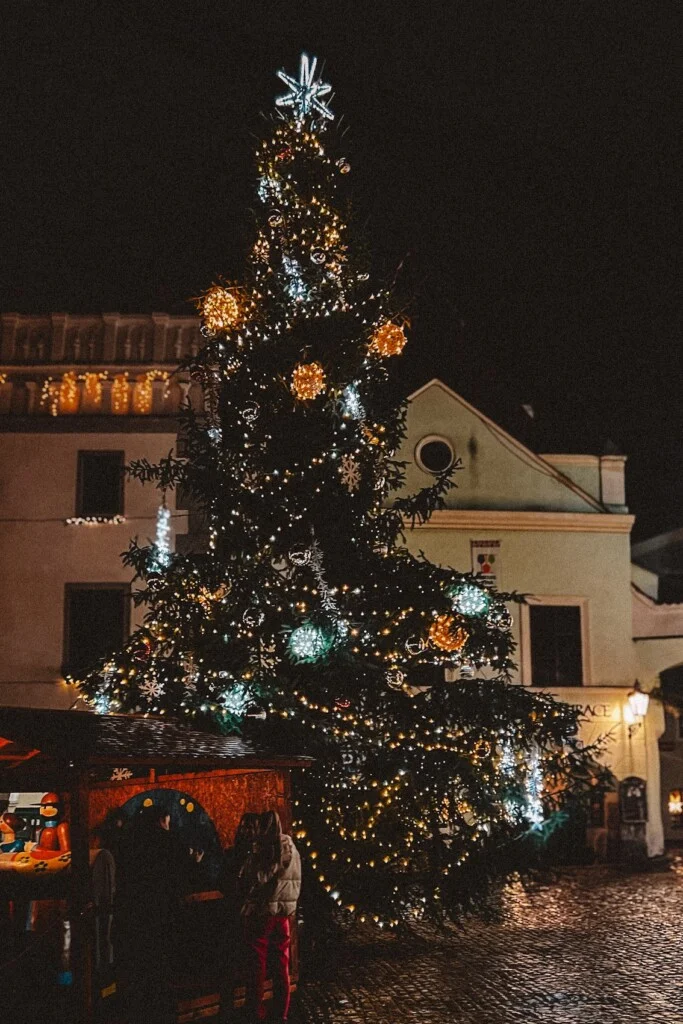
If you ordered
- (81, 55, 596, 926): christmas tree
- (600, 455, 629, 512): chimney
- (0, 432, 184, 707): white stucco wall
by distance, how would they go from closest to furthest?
(81, 55, 596, 926): christmas tree, (0, 432, 184, 707): white stucco wall, (600, 455, 629, 512): chimney

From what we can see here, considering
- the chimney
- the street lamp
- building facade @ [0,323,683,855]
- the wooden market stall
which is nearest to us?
the wooden market stall

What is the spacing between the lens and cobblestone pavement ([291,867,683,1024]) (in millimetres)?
10258

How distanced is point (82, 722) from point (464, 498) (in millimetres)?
16204

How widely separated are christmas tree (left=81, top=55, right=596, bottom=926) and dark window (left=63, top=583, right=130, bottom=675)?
652 centimetres

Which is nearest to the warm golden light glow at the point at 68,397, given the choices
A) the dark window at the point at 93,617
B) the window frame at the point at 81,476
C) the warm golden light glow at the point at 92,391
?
the warm golden light glow at the point at 92,391

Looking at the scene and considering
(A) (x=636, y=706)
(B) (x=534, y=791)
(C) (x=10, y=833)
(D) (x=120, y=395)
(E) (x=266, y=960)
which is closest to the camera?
(E) (x=266, y=960)

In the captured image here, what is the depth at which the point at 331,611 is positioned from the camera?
44.2 feet

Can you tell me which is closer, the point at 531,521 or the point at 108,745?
the point at 108,745

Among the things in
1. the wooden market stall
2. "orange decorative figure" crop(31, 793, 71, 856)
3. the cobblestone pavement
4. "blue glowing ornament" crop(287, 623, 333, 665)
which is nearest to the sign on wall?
the cobblestone pavement

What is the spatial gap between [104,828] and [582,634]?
16802mm

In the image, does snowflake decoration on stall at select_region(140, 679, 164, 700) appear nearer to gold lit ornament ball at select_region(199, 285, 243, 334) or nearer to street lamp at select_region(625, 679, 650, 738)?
gold lit ornament ball at select_region(199, 285, 243, 334)

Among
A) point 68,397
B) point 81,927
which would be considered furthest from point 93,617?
point 81,927

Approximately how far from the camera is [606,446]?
86.4 ft

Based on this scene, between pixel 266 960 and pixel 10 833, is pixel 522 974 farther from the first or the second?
pixel 10 833
